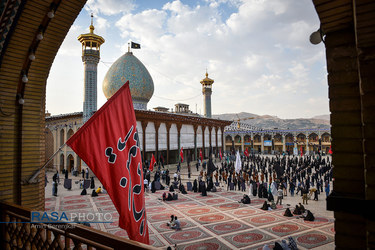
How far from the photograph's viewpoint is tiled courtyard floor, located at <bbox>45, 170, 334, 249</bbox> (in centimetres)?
815

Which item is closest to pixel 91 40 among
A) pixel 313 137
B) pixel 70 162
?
pixel 70 162

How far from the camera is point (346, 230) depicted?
2.50m

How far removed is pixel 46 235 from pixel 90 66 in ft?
73.6

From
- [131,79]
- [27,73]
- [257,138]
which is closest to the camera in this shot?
[27,73]

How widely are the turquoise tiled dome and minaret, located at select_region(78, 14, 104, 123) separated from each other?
5.15 meters

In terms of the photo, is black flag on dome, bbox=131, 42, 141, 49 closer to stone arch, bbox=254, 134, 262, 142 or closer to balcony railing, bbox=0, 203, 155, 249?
balcony railing, bbox=0, 203, 155, 249

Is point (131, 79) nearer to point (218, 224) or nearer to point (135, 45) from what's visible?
point (135, 45)

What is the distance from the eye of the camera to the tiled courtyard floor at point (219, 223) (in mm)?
8148

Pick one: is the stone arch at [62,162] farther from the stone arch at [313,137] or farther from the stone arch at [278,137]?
the stone arch at [313,137]

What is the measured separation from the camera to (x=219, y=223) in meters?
9.98

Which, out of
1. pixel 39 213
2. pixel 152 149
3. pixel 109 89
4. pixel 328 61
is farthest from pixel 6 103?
pixel 109 89

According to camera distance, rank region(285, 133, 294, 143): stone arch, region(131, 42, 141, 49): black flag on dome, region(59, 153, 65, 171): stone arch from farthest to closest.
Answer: region(285, 133, 294, 143): stone arch, region(131, 42, 141, 49): black flag on dome, region(59, 153, 65, 171): stone arch

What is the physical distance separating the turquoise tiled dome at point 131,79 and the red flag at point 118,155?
1008 inches

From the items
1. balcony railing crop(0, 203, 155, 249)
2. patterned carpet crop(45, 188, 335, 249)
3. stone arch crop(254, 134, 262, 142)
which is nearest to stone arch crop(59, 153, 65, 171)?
patterned carpet crop(45, 188, 335, 249)
